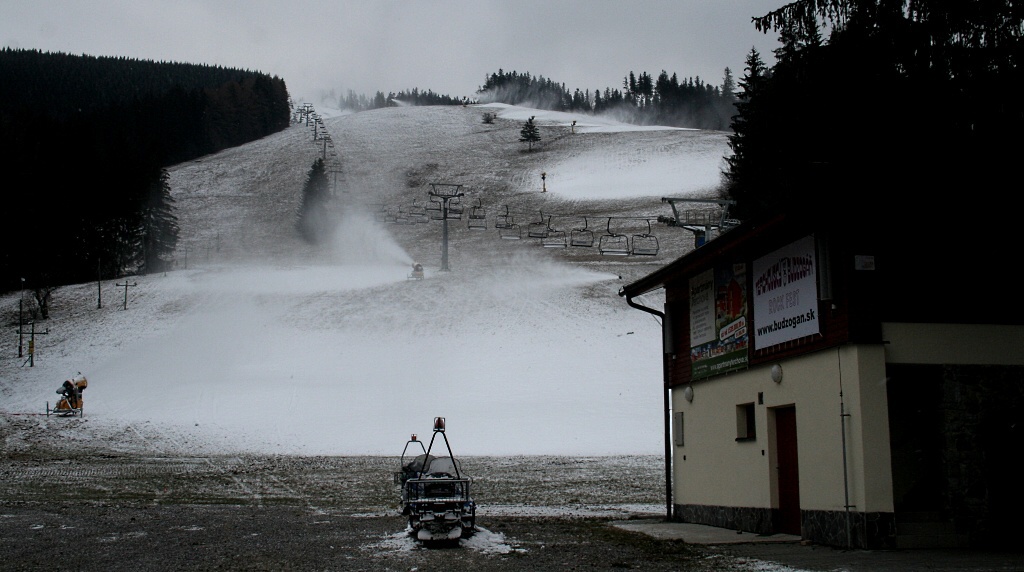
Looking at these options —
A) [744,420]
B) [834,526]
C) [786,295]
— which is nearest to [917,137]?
[786,295]

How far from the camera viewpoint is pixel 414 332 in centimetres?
4447

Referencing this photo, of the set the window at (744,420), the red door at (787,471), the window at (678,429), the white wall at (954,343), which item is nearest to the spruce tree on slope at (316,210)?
the window at (678,429)

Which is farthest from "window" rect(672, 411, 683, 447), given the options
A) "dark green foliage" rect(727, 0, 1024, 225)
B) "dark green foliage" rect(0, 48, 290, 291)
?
"dark green foliage" rect(0, 48, 290, 291)

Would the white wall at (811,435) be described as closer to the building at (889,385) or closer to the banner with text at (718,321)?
the building at (889,385)

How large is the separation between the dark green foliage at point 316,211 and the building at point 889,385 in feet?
252

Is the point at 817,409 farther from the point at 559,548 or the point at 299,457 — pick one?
the point at 299,457

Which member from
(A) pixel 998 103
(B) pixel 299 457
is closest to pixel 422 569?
(A) pixel 998 103

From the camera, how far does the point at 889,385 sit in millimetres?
11445

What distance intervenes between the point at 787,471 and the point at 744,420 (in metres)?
1.53

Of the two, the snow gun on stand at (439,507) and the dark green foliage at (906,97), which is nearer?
the dark green foliage at (906,97)

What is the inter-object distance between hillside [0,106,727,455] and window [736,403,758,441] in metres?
13.6

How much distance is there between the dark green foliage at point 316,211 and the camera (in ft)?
288

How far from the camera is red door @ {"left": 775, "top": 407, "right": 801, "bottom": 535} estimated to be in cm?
1252

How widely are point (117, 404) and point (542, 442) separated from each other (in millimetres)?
18277
